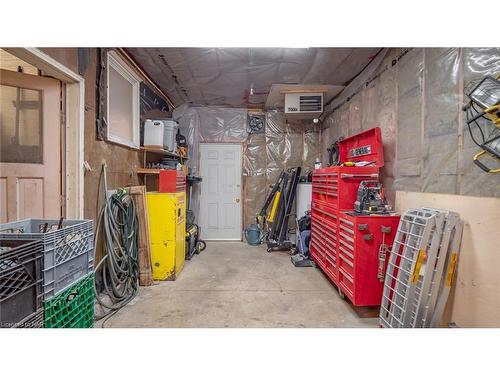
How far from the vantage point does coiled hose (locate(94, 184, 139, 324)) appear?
234 cm

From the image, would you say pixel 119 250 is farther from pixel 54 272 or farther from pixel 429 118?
pixel 429 118

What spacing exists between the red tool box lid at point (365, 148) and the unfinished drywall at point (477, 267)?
872 mm

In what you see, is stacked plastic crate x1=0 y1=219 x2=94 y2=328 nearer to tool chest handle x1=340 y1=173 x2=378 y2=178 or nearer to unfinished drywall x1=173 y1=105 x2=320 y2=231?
tool chest handle x1=340 y1=173 x2=378 y2=178

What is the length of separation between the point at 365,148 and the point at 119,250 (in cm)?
295

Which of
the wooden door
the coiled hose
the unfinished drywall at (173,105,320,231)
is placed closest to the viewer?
the wooden door

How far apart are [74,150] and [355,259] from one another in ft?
8.74

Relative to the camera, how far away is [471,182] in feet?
5.23

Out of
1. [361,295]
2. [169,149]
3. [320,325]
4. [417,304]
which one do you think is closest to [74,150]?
[169,149]

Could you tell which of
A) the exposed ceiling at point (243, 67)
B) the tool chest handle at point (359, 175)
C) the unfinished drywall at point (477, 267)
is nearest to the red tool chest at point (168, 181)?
the exposed ceiling at point (243, 67)

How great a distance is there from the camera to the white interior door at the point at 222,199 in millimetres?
A: 4895

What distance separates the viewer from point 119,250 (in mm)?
2514

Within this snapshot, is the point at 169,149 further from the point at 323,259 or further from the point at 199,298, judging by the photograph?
the point at 323,259

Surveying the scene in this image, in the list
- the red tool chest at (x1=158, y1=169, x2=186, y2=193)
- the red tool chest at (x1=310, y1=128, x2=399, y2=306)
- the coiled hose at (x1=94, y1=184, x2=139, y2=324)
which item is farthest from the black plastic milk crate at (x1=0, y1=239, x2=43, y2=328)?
the red tool chest at (x1=310, y1=128, x2=399, y2=306)

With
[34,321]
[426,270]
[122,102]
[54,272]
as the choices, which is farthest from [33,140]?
[426,270]
